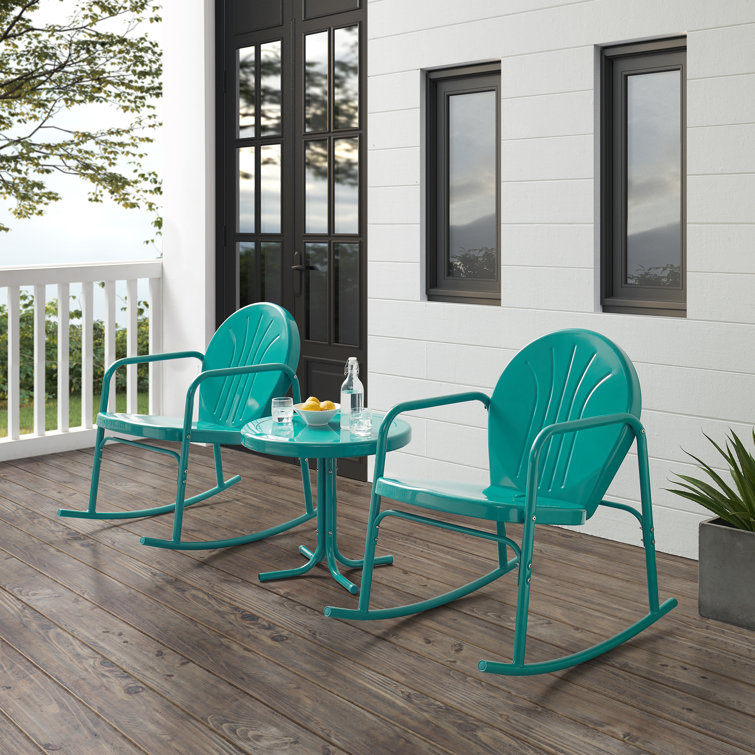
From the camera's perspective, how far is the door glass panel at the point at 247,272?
541 cm

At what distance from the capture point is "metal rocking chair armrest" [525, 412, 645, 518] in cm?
257

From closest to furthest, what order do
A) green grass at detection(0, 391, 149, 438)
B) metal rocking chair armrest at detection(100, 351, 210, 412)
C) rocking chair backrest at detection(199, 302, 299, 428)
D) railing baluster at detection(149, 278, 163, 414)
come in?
rocking chair backrest at detection(199, 302, 299, 428), metal rocking chair armrest at detection(100, 351, 210, 412), railing baluster at detection(149, 278, 163, 414), green grass at detection(0, 391, 149, 438)

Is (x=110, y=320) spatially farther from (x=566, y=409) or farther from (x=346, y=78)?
(x=566, y=409)

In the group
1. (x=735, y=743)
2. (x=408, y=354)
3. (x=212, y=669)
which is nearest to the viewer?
(x=735, y=743)

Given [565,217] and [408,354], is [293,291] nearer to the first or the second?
[408,354]

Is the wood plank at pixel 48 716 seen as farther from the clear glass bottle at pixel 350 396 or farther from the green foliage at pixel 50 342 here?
the green foliage at pixel 50 342

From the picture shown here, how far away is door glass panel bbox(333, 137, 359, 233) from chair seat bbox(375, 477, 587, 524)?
2143 millimetres

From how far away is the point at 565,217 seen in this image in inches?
155

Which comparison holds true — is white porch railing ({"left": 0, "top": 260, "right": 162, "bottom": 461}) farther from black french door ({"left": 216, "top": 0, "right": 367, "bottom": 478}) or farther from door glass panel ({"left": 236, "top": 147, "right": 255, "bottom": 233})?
door glass panel ({"left": 236, "top": 147, "right": 255, "bottom": 233})

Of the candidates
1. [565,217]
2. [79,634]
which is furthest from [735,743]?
[565,217]

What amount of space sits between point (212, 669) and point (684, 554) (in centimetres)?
186

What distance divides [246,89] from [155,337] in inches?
59.7

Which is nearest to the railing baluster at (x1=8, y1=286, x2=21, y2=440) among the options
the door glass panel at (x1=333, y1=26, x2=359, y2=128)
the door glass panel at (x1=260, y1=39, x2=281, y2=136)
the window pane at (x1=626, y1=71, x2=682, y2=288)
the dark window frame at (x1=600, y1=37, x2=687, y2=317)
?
the door glass panel at (x1=260, y1=39, x2=281, y2=136)

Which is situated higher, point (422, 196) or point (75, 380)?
point (422, 196)
